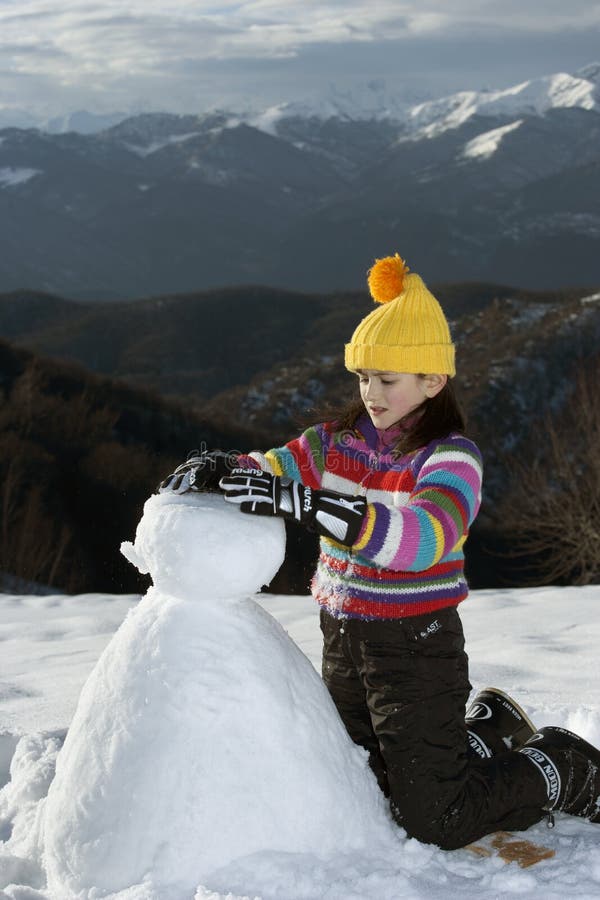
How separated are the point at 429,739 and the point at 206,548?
89cm

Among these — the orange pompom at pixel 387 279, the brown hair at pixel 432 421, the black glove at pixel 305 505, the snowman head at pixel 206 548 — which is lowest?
the snowman head at pixel 206 548

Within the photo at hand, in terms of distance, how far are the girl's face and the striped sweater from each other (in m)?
0.12

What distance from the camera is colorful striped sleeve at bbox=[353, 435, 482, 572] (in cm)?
249

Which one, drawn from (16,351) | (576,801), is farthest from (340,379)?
Answer: (576,801)

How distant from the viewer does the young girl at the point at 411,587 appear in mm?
2588

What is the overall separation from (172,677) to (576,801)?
55.3 inches

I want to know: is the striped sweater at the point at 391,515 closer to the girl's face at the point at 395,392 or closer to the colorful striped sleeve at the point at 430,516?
the colorful striped sleeve at the point at 430,516

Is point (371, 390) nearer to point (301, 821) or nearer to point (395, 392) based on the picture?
point (395, 392)

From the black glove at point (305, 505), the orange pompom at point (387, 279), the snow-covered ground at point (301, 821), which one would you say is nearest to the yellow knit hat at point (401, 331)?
the orange pompom at point (387, 279)

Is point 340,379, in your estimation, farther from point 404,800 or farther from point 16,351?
point 404,800

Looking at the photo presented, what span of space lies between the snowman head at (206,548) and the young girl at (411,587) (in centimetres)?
8

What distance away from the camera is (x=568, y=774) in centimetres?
295

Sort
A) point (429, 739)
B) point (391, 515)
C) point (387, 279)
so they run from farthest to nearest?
point (387, 279) → point (429, 739) → point (391, 515)

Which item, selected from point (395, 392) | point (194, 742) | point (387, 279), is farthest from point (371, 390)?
point (194, 742)
